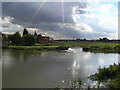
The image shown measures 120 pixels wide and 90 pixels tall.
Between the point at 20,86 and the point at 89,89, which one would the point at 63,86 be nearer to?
the point at 89,89

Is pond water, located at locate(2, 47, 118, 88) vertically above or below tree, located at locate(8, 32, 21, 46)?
below

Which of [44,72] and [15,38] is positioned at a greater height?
[15,38]

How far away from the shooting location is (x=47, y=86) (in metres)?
8.91

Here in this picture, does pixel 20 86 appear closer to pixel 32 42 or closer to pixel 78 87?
pixel 78 87

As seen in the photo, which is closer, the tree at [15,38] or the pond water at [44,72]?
the pond water at [44,72]

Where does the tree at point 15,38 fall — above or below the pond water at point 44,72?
above

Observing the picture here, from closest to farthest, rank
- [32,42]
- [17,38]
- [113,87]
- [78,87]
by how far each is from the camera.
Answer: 1. [113,87]
2. [78,87]
3. [32,42]
4. [17,38]

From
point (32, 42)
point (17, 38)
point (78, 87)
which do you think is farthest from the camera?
point (17, 38)

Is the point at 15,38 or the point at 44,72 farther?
the point at 15,38

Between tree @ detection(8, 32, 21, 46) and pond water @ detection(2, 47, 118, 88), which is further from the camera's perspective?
tree @ detection(8, 32, 21, 46)

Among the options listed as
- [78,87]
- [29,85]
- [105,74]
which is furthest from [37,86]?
[105,74]

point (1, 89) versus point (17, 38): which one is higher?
point (17, 38)

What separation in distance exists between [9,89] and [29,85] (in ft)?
4.73

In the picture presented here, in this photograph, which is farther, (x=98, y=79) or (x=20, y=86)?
(x=98, y=79)
